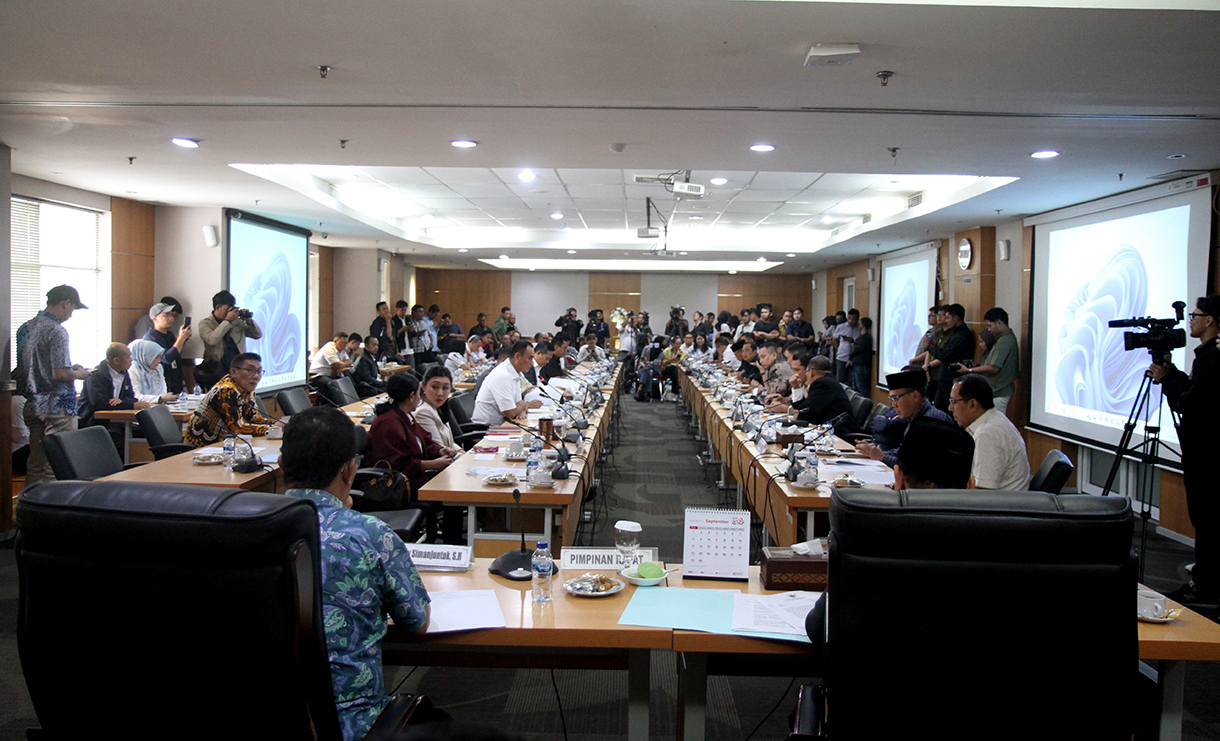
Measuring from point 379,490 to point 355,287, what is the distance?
11.4 metres

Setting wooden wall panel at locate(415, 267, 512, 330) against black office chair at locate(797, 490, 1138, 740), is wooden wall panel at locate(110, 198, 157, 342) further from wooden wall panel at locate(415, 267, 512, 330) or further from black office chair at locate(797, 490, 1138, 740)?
wooden wall panel at locate(415, 267, 512, 330)

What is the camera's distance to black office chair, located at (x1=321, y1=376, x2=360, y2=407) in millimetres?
7395

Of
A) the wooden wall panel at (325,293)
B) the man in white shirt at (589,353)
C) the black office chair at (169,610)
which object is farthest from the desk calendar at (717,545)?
the wooden wall panel at (325,293)

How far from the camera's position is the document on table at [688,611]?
202cm

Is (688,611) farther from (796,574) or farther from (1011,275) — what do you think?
(1011,275)

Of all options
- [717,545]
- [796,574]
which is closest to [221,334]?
[717,545]

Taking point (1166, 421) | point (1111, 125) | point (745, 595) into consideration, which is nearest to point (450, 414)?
point (745, 595)

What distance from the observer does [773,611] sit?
7.08 feet

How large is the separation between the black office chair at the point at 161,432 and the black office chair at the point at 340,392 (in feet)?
5.78

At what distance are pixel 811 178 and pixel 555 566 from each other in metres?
6.77

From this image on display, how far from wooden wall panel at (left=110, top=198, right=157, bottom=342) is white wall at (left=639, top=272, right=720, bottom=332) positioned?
13256mm

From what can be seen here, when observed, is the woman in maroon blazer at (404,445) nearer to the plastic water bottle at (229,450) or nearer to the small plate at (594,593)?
the plastic water bottle at (229,450)

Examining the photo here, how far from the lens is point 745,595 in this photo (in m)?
2.30

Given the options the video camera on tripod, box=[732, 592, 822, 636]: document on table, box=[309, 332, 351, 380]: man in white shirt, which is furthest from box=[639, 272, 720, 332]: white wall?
box=[732, 592, 822, 636]: document on table
